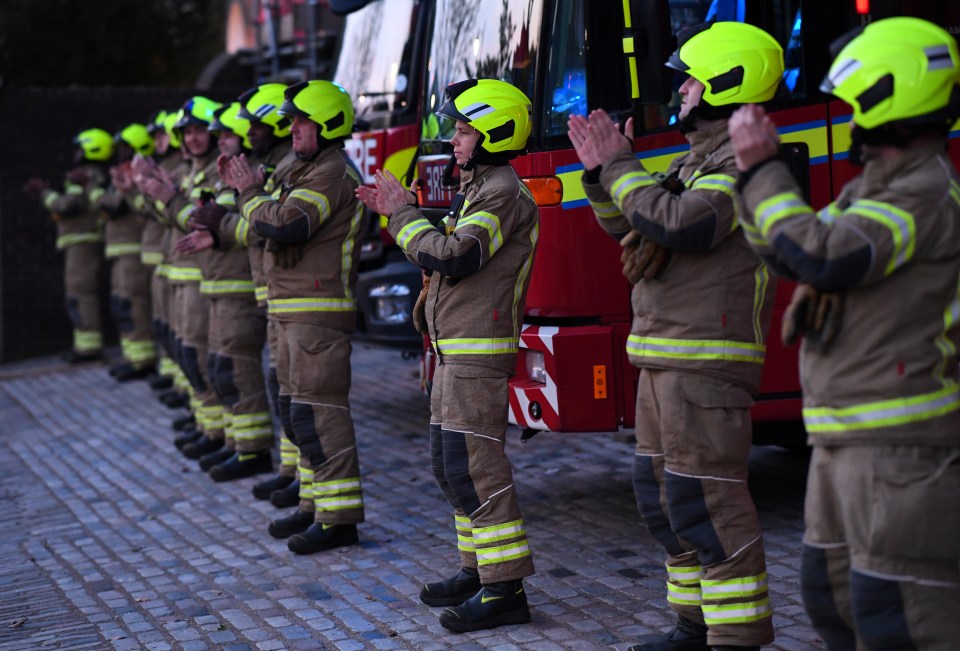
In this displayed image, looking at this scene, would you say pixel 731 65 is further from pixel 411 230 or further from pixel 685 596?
pixel 685 596

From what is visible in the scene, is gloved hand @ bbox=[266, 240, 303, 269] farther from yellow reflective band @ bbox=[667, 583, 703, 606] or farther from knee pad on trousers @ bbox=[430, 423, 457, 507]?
yellow reflective band @ bbox=[667, 583, 703, 606]

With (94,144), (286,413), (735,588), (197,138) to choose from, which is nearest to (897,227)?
(735,588)

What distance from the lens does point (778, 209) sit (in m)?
3.46

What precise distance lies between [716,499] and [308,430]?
274 cm

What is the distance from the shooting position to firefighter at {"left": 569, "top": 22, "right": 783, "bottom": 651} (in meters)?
4.37

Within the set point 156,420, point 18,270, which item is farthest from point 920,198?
point 18,270

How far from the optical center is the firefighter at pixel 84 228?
13320 mm

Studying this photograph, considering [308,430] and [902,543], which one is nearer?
[902,543]

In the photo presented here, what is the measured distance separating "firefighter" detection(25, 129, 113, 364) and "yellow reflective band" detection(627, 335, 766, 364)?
32.4 feet

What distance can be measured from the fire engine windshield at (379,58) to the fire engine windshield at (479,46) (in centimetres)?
139

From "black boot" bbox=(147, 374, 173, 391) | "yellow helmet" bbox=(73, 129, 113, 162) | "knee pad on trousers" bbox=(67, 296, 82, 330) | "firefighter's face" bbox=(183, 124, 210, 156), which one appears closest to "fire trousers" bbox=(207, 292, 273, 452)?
"firefighter's face" bbox=(183, 124, 210, 156)

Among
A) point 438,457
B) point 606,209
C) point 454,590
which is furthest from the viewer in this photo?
point 454,590

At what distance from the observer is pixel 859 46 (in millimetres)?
3406

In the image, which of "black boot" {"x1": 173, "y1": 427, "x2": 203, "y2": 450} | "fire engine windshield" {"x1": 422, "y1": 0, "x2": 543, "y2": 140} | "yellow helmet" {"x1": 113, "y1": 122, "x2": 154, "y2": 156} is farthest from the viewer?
"yellow helmet" {"x1": 113, "y1": 122, "x2": 154, "y2": 156}
